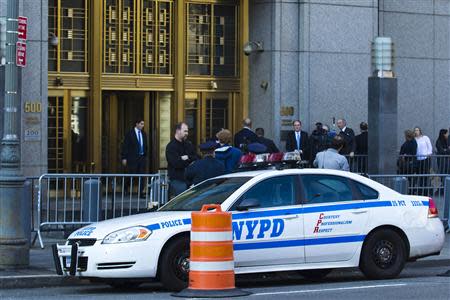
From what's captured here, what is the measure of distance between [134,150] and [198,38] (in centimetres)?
352

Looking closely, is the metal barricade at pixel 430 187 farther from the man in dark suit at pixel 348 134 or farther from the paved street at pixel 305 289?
the paved street at pixel 305 289

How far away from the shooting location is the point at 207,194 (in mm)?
14219

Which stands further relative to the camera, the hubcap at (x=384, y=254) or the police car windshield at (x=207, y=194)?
Result: the hubcap at (x=384, y=254)

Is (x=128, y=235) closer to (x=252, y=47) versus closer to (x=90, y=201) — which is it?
(x=90, y=201)

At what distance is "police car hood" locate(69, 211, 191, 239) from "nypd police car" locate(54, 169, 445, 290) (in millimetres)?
15

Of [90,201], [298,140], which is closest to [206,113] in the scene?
A: [298,140]

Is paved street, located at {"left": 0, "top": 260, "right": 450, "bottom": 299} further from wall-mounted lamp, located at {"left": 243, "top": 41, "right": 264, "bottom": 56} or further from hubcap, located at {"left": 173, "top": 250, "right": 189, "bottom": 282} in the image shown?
wall-mounted lamp, located at {"left": 243, "top": 41, "right": 264, "bottom": 56}

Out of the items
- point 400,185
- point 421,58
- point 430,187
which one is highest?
point 421,58

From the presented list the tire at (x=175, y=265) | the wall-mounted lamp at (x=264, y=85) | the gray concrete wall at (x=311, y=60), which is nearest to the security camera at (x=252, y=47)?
the gray concrete wall at (x=311, y=60)

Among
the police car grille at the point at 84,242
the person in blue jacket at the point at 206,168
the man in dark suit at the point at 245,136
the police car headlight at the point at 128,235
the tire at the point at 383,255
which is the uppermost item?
the man in dark suit at the point at 245,136

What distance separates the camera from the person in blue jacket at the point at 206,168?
15891mm

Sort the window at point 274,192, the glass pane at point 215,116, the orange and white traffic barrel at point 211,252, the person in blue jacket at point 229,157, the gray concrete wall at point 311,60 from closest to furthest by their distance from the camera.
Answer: the orange and white traffic barrel at point 211,252, the window at point 274,192, the person in blue jacket at point 229,157, the gray concrete wall at point 311,60, the glass pane at point 215,116

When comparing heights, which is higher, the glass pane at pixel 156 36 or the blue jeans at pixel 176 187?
the glass pane at pixel 156 36

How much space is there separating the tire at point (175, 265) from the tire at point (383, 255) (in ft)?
8.23
